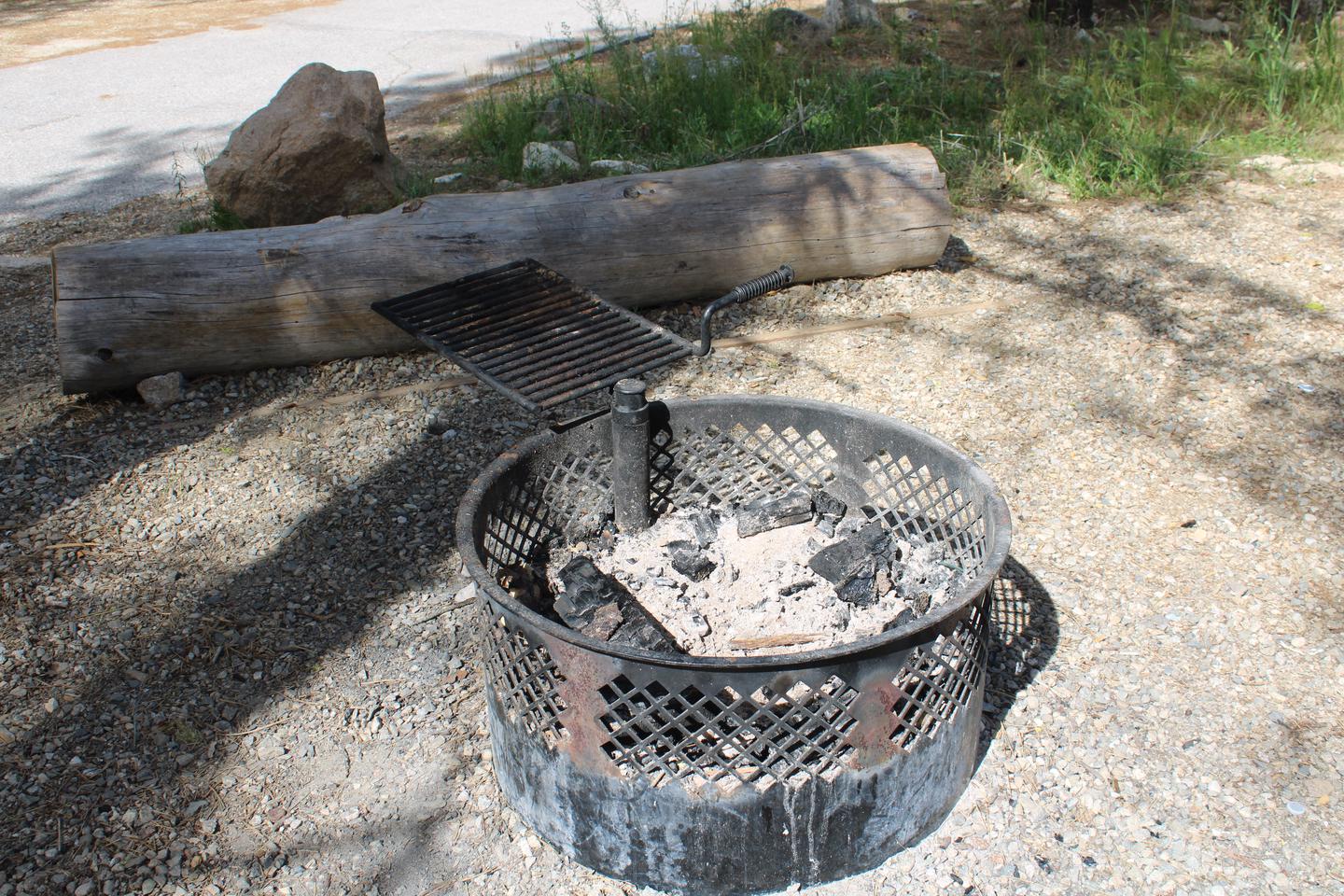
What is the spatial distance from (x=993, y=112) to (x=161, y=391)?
4.31m

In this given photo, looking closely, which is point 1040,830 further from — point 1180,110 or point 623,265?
point 1180,110

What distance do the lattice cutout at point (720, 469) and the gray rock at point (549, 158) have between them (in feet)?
9.36

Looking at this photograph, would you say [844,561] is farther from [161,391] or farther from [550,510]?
[161,391]

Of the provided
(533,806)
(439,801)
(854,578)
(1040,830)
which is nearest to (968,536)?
(854,578)

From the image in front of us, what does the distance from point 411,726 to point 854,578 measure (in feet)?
3.44

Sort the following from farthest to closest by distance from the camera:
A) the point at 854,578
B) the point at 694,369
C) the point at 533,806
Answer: the point at 694,369, the point at 854,578, the point at 533,806

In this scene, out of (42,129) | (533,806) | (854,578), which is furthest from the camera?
(42,129)

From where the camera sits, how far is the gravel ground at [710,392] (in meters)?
2.15

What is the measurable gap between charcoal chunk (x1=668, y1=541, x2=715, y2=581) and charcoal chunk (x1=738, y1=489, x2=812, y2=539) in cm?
14

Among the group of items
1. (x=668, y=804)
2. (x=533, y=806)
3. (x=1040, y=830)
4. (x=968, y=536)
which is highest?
(x=968, y=536)

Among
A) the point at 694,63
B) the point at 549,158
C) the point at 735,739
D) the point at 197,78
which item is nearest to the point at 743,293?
the point at 735,739

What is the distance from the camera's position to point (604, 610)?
7.48ft

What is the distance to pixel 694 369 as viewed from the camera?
12.8 feet

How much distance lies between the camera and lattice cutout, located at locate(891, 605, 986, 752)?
6.21 ft
